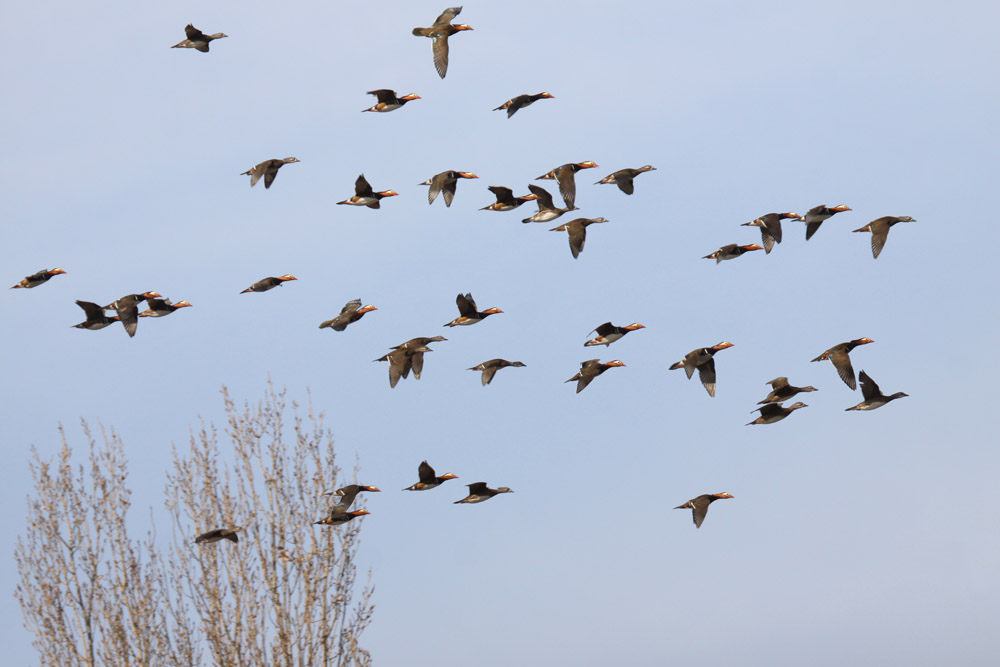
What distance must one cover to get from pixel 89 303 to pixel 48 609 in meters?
7.59

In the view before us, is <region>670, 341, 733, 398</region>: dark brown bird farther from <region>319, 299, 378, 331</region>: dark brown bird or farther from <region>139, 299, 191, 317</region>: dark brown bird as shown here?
<region>139, 299, 191, 317</region>: dark brown bird

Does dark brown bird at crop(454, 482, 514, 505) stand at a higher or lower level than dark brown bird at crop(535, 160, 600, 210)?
lower

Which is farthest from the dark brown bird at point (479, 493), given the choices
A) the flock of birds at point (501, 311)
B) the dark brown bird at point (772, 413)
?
the dark brown bird at point (772, 413)

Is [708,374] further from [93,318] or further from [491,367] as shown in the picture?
[93,318]

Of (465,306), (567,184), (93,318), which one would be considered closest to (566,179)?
(567,184)

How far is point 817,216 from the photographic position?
24.8 metres

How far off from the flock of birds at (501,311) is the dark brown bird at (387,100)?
2 cm

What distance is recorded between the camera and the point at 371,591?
27.0m

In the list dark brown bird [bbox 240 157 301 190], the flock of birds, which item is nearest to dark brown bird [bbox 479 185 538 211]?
the flock of birds

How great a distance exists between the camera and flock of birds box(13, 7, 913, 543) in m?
23.2

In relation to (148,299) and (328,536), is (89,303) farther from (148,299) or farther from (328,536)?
(328,536)

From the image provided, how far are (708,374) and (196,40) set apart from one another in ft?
32.8

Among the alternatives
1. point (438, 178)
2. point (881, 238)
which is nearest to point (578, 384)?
point (438, 178)

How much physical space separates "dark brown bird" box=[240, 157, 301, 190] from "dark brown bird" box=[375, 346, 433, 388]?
3.54 m
